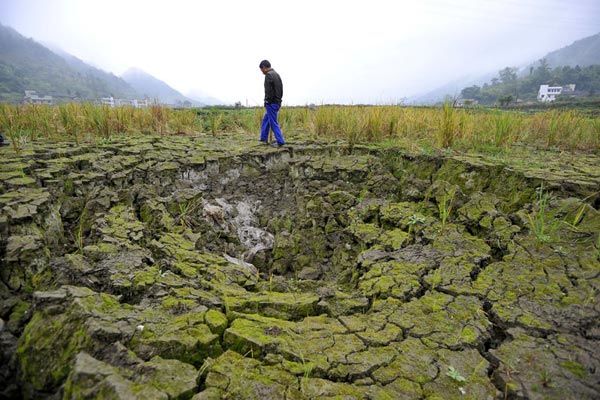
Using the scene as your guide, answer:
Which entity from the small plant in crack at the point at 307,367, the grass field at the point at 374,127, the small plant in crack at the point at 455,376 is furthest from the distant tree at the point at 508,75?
the small plant in crack at the point at 307,367

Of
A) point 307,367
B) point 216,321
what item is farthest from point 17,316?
point 307,367

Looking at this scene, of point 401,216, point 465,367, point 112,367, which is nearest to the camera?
point 112,367

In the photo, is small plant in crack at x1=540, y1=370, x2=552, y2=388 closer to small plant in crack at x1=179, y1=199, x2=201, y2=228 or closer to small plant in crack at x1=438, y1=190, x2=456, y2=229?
small plant in crack at x1=438, y1=190, x2=456, y2=229

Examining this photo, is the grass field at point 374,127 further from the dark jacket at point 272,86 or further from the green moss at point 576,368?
the green moss at point 576,368

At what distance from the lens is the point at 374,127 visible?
594 cm

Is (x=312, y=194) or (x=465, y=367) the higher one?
(x=312, y=194)

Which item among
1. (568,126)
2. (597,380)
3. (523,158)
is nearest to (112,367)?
(597,380)

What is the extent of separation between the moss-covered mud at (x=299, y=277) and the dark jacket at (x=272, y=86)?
1791 mm

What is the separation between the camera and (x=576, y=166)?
413 cm

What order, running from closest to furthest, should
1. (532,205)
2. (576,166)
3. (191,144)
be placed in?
1. (532,205)
2. (576,166)
3. (191,144)

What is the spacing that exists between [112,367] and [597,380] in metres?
2.39

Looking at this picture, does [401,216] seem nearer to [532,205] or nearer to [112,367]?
[532,205]

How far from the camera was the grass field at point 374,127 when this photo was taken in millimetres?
5371

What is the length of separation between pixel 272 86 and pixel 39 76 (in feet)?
405
